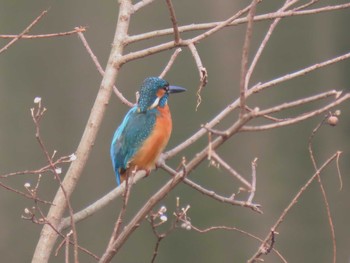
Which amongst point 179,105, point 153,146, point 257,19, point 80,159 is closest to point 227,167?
point 257,19

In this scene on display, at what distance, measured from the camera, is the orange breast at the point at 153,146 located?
3.12 meters

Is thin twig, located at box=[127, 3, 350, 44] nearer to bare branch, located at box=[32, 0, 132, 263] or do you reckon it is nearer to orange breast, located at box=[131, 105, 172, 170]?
bare branch, located at box=[32, 0, 132, 263]

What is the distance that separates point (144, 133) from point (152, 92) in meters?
0.17

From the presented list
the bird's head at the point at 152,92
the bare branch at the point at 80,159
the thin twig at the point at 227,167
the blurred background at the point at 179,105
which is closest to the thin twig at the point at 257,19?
the bare branch at the point at 80,159

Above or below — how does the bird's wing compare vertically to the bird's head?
below

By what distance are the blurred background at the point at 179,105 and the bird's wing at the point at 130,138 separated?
3.62ft

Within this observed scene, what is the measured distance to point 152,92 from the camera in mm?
3232

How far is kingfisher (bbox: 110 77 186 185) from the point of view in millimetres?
3145

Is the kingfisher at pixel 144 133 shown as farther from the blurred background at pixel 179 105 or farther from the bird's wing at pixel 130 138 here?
the blurred background at pixel 179 105

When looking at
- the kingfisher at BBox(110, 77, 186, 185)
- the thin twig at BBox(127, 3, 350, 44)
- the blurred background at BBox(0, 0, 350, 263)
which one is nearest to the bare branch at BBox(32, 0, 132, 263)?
the thin twig at BBox(127, 3, 350, 44)

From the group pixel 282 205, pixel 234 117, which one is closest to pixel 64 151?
pixel 234 117

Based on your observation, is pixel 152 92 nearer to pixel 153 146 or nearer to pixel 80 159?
pixel 153 146

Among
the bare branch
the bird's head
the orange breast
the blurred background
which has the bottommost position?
the bare branch

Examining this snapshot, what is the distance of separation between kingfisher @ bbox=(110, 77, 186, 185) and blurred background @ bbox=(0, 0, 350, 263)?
3.43ft
